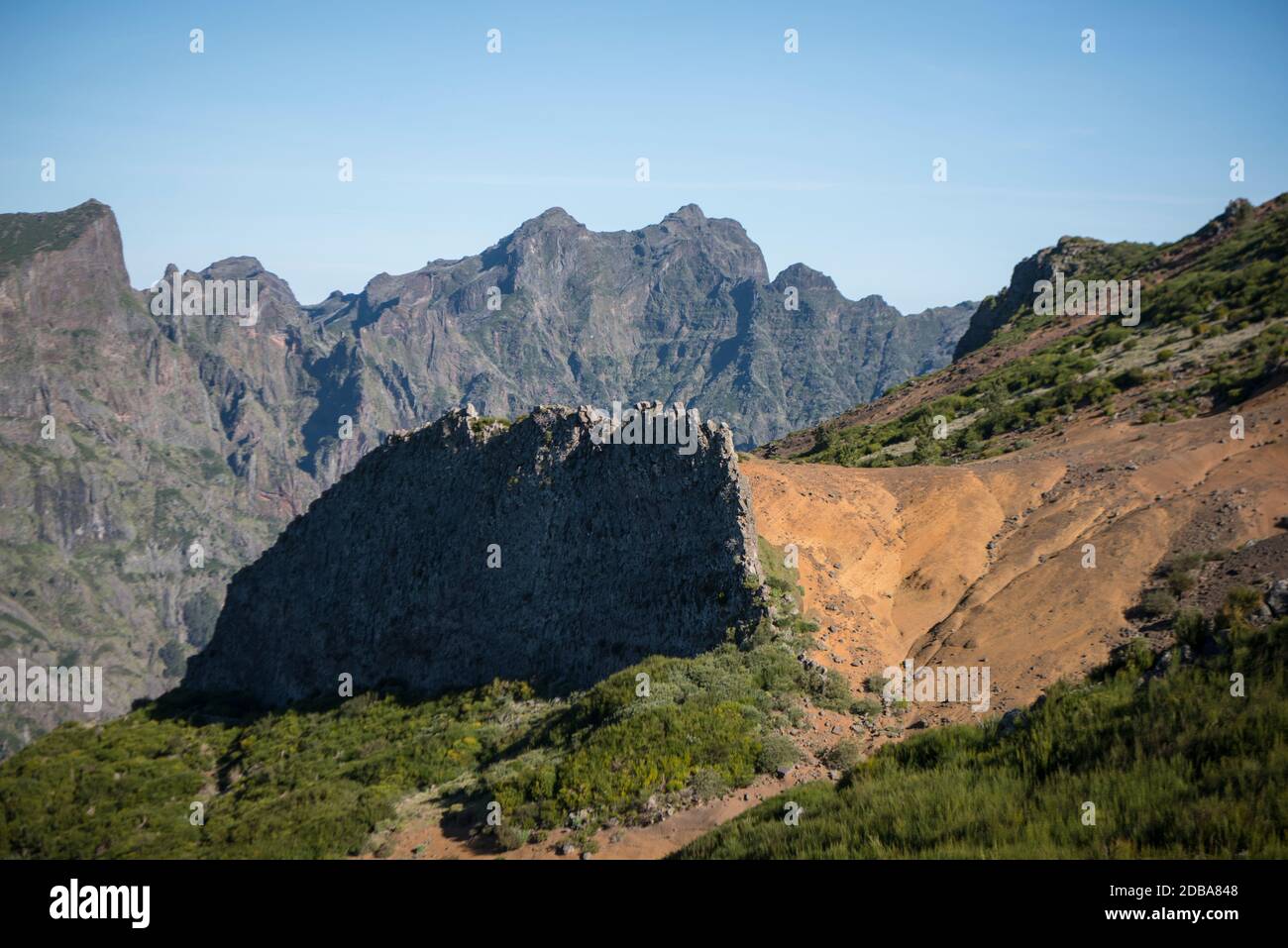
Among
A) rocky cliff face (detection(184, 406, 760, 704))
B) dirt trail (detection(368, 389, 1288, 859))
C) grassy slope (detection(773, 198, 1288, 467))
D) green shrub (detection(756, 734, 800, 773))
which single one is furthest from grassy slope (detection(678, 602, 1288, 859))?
grassy slope (detection(773, 198, 1288, 467))

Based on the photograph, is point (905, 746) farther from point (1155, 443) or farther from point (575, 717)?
point (1155, 443)

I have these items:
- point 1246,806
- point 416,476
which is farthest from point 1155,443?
point 416,476

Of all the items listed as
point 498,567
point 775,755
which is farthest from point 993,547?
point 498,567

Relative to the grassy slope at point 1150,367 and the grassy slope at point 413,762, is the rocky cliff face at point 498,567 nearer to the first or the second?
the grassy slope at point 413,762

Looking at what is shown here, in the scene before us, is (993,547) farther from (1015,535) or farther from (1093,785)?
(1093,785)

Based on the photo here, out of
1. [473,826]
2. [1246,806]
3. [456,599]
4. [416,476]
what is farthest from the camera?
[416,476]
